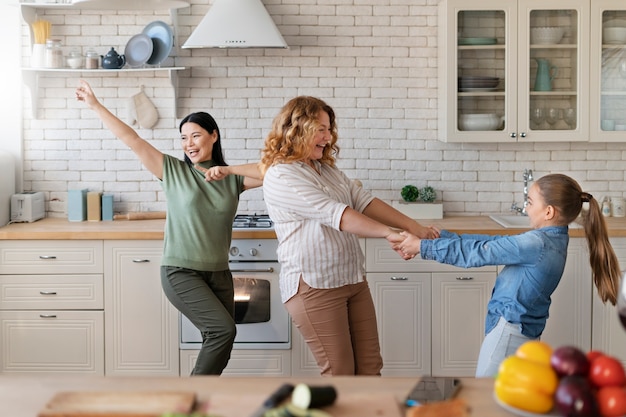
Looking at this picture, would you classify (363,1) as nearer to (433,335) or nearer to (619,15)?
(619,15)

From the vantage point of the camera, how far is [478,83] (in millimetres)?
5367

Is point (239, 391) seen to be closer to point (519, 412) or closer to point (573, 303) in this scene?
point (519, 412)

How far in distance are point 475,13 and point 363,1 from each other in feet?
2.35

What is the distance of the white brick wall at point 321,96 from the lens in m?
5.64

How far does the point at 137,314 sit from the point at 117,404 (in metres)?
3.00

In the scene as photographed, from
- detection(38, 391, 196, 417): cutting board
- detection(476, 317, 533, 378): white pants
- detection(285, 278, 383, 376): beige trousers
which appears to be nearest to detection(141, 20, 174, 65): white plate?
detection(285, 278, 383, 376): beige trousers

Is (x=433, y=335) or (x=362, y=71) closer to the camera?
(x=433, y=335)

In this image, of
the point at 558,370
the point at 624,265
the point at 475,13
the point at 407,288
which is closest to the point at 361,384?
the point at 558,370

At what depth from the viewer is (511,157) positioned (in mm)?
5746

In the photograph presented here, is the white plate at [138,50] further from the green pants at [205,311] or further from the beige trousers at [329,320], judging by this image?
the beige trousers at [329,320]

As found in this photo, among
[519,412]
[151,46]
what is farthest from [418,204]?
[519,412]

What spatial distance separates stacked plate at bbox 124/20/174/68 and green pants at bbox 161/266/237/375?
1.64 meters

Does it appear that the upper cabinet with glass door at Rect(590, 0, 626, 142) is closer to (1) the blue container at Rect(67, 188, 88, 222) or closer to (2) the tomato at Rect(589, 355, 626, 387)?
(1) the blue container at Rect(67, 188, 88, 222)

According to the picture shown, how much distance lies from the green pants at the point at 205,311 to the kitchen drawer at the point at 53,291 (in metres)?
0.84
